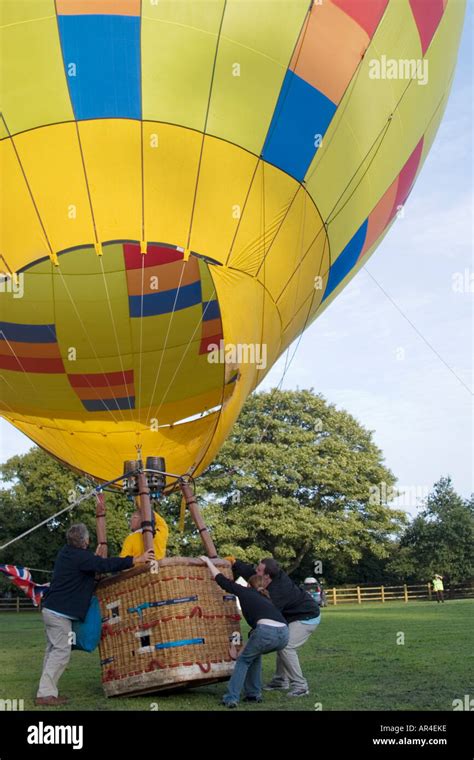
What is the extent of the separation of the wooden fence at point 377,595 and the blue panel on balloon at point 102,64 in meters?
29.7

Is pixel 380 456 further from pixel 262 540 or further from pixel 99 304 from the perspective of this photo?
pixel 99 304

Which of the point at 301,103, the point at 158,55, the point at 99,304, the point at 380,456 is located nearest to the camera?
the point at 158,55

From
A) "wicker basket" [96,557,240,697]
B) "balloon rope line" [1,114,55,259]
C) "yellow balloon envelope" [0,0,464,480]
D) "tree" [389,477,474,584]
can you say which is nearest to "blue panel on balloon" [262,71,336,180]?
"yellow balloon envelope" [0,0,464,480]

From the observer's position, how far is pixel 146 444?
428 inches

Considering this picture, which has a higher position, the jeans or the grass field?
the jeans

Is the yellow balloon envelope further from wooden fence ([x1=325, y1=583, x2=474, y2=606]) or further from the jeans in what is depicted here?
wooden fence ([x1=325, y1=583, x2=474, y2=606])

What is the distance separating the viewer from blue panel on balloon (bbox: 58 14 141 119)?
715 cm

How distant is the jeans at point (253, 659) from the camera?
619 cm

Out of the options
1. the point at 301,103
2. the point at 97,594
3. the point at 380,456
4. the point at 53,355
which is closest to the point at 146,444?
the point at 53,355

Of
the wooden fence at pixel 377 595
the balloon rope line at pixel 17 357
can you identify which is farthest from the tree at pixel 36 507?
the balloon rope line at pixel 17 357

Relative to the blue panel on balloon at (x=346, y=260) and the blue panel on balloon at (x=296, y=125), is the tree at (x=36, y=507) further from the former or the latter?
the blue panel on balloon at (x=296, y=125)

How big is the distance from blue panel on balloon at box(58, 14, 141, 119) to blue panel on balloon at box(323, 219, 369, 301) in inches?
138
